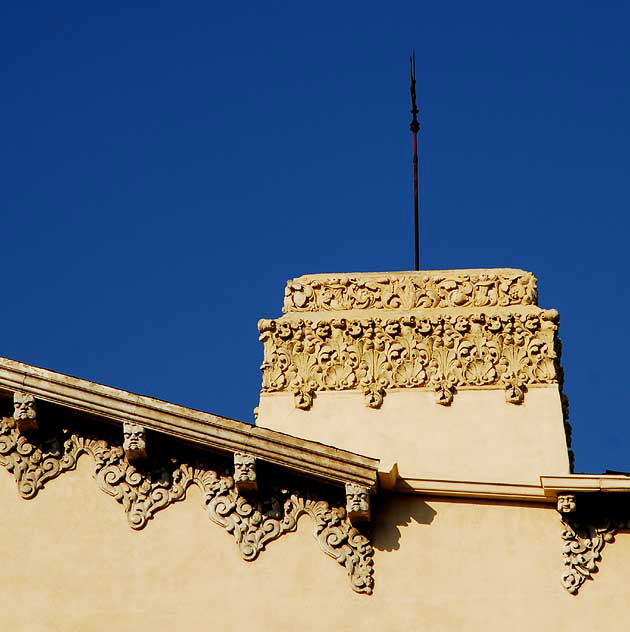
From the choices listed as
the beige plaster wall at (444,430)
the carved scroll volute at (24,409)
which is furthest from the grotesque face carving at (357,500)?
the carved scroll volute at (24,409)

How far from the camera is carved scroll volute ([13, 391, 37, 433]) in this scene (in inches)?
878

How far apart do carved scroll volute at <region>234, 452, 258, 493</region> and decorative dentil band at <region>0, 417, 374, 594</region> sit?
314mm

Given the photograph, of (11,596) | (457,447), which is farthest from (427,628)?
(11,596)

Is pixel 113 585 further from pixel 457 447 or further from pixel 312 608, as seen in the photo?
pixel 457 447

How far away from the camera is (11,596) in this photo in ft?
71.0

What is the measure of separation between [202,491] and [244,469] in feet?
2.28

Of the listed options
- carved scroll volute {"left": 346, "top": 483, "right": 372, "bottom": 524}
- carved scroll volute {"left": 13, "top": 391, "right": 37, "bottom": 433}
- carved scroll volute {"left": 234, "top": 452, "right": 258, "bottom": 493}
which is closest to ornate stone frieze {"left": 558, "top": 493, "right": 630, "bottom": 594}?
carved scroll volute {"left": 346, "top": 483, "right": 372, "bottom": 524}

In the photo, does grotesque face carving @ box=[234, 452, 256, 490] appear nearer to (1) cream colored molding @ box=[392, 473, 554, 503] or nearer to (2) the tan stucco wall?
(2) the tan stucco wall

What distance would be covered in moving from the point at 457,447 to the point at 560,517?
6.06 ft

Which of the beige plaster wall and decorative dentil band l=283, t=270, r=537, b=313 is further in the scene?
decorative dentil band l=283, t=270, r=537, b=313

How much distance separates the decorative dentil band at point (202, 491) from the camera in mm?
21547

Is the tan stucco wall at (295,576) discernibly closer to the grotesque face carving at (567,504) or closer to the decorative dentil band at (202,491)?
the decorative dentil band at (202,491)

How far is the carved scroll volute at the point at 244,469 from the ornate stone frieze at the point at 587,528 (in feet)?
10.8

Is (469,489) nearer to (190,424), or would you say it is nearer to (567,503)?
(567,503)
